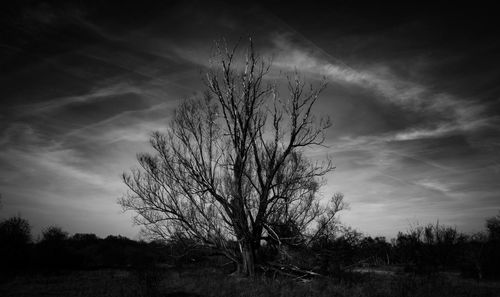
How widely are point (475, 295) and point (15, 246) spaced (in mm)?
29608

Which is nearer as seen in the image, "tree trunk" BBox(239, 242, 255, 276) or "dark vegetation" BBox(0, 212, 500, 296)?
"dark vegetation" BBox(0, 212, 500, 296)

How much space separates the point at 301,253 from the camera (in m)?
14.3

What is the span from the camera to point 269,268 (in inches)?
516

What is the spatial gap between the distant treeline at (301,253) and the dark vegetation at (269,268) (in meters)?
0.06

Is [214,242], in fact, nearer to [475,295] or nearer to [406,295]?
[406,295]

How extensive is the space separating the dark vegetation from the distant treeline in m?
0.06

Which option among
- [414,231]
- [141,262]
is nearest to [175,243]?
[141,262]

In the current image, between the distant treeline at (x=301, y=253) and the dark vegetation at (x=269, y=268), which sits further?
the distant treeline at (x=301, y=253)

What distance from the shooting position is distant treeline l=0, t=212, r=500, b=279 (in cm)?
1452

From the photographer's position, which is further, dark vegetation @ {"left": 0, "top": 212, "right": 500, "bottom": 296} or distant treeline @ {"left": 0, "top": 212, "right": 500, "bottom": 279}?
distant treeline @ {"left": 0, "top": 212, "right": 500, "bottom": 279}

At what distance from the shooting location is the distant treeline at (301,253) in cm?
1452

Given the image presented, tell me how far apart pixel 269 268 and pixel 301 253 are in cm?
211

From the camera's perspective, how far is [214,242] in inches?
546

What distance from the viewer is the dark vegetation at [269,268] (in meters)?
10.4
